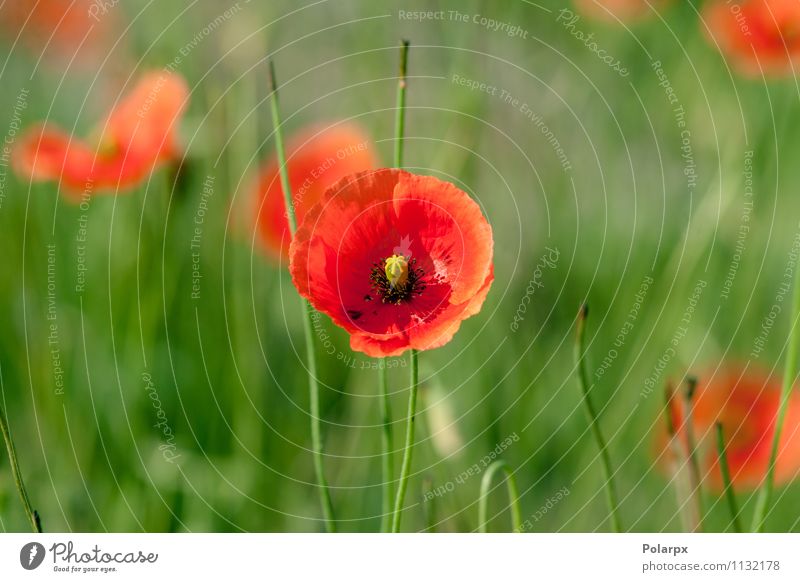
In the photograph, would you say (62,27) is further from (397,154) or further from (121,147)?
(397,154)

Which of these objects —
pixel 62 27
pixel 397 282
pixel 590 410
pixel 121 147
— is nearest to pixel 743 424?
pixel 590 410

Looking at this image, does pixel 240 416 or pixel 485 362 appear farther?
pixel 485 362

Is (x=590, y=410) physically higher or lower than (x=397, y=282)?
lower

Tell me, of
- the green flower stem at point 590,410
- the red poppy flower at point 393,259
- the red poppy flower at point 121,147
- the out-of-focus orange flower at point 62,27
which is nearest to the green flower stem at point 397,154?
the red poppy flower at point 393,259
